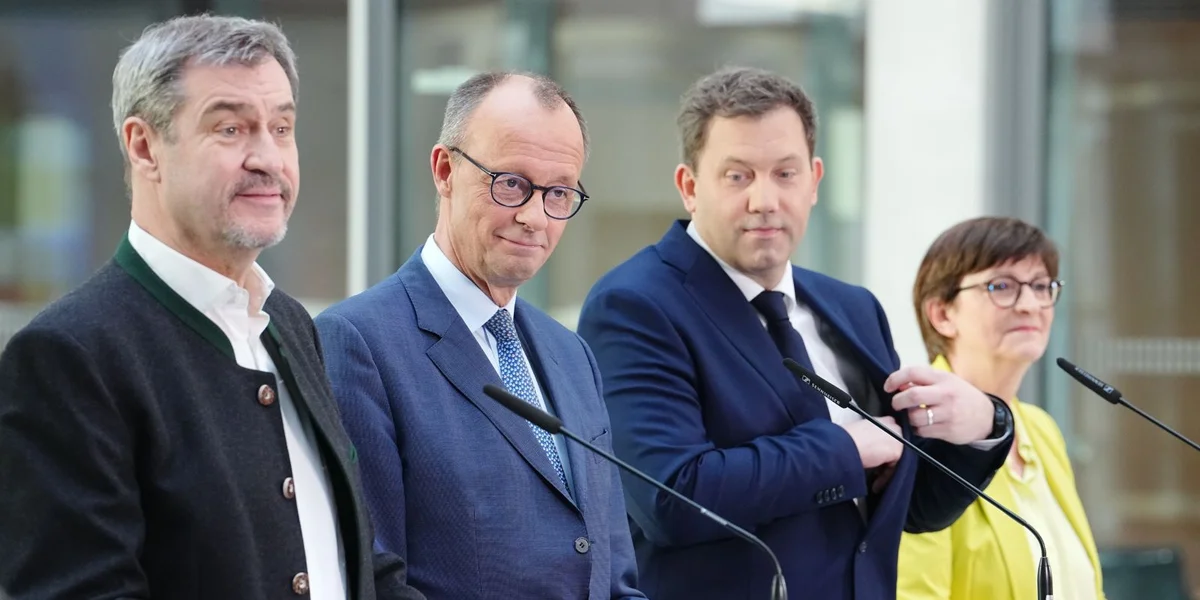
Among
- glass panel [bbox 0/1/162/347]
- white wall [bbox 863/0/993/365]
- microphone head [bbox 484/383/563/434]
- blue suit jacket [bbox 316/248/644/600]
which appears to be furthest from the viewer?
glass panel [bbox 0/1/162/347]

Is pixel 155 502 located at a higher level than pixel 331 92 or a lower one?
lower

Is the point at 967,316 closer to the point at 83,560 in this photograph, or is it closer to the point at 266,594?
the point at 266,594

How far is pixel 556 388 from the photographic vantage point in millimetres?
2221

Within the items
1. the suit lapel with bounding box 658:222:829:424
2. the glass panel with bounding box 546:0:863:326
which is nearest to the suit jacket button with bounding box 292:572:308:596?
the suit lapel with bounding box 658:222:829:424

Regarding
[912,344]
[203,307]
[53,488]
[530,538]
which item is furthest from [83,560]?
[912,344]

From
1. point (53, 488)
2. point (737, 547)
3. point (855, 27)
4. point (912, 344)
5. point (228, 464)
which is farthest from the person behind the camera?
point (855, 27)

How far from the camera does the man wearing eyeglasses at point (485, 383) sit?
6.56ft

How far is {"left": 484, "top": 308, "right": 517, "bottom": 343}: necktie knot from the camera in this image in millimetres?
2213

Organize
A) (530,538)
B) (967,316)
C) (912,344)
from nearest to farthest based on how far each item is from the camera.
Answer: (530,538) < (967,316) < (912,344)

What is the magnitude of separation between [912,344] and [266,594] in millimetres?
3393

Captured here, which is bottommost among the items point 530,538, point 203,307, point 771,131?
point 530,538

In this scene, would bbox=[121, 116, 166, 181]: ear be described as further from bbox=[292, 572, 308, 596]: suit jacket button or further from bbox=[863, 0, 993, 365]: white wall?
bbox=[863, 0, 993, 365]: white wall

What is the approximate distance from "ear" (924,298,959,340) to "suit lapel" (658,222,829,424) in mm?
627

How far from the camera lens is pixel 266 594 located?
1.63 meters
